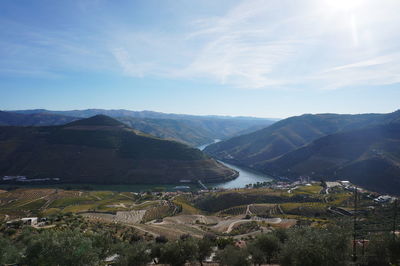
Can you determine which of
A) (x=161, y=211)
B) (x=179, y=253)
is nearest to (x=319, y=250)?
(x=179, y=253)

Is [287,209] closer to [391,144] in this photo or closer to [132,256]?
[132,256]

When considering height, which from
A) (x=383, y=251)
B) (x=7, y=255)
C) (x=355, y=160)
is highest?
(x=383, y=251)

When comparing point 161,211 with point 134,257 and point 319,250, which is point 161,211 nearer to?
point 134,257

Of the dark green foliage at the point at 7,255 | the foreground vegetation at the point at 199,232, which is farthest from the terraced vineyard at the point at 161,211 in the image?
the dark green foliage at the point at 7,255

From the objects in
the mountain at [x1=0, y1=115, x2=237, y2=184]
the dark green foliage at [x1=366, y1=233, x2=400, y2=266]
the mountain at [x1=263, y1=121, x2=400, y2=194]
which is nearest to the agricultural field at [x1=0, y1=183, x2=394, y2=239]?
the mountain at [x1=263, y1=121, x2=400, y2=194]

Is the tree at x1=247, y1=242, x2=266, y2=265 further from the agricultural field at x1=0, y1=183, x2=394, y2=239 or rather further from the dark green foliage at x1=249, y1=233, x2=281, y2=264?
the agricultural field at x1=0, y1=183, x2=394, y2=239

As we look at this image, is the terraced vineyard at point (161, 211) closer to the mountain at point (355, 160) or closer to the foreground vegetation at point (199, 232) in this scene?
the foreground vegetation at point (199, 232)
